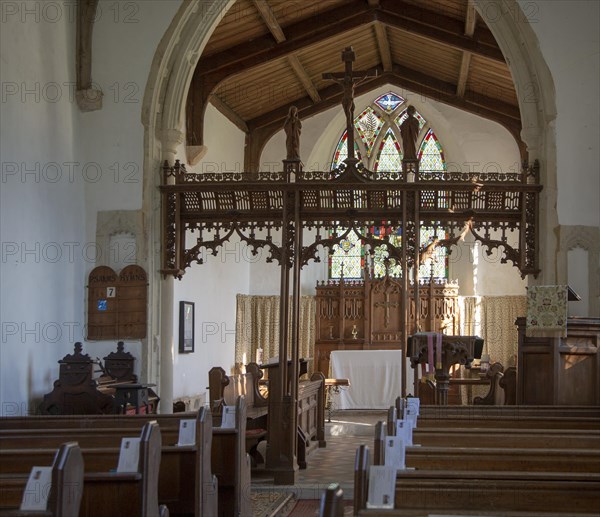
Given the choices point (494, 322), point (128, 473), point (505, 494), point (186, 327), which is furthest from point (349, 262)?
point (505, 494)

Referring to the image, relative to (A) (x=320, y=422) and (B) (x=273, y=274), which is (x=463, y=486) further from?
(B) (x=273, y=274)

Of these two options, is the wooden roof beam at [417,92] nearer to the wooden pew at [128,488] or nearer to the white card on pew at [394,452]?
the white card on pew at [394,452]

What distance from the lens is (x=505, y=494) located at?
3508mm

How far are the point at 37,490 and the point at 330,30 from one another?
406 inches

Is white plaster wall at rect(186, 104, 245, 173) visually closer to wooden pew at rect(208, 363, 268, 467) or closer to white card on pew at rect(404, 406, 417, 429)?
wooden pew at rect(208, 363, 268, 467)

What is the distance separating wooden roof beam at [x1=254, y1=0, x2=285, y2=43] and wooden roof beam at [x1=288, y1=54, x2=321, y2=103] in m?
0.57

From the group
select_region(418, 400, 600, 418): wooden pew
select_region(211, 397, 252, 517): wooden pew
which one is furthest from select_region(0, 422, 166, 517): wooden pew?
select_region(418, 400, 600, 418): wooden pew

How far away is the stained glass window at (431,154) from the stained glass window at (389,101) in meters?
0.78

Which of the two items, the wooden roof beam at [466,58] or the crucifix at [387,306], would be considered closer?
the wooden roof beam at [466,58]

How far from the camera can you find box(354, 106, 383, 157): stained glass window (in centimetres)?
1708

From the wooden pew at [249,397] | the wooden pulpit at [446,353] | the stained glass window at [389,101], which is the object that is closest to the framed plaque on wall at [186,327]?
the wooden pew at [249,397]

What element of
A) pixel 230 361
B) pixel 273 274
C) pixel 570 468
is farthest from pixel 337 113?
pixel 570 468

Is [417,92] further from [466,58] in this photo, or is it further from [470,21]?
[470,21]

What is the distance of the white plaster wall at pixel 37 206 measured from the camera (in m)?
8.22
